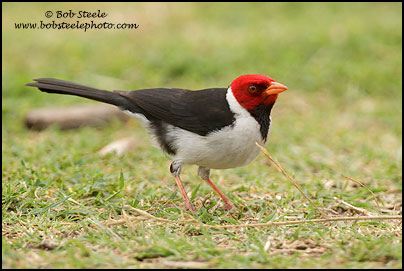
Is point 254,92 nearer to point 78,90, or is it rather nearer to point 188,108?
point 188,108

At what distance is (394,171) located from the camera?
5.77 metres

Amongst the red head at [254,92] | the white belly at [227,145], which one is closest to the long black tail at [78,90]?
the white belly at [227,145]

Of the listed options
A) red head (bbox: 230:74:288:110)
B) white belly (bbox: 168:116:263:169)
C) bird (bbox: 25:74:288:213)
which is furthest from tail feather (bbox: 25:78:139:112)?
red head (bbox: 230:74:288:110)

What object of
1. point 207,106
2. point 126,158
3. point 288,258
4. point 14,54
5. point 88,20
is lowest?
point 288,258

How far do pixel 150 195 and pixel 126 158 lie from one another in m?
1.20

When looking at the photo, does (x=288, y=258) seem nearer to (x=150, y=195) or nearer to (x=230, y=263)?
(x=230, y=263)

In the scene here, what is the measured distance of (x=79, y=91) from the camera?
186 inches

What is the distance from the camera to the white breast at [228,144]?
4.24 metres

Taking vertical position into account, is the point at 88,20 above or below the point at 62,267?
above

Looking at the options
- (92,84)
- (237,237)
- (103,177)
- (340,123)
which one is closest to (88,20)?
(92,84)

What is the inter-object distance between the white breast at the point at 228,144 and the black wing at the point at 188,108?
5cm

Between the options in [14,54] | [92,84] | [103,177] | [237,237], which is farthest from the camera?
[14,54]

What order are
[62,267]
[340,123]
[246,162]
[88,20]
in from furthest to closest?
[88,20] < [340,123] < [246,162] < [62,267]

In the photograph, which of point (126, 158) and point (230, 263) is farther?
point (126, 158)
